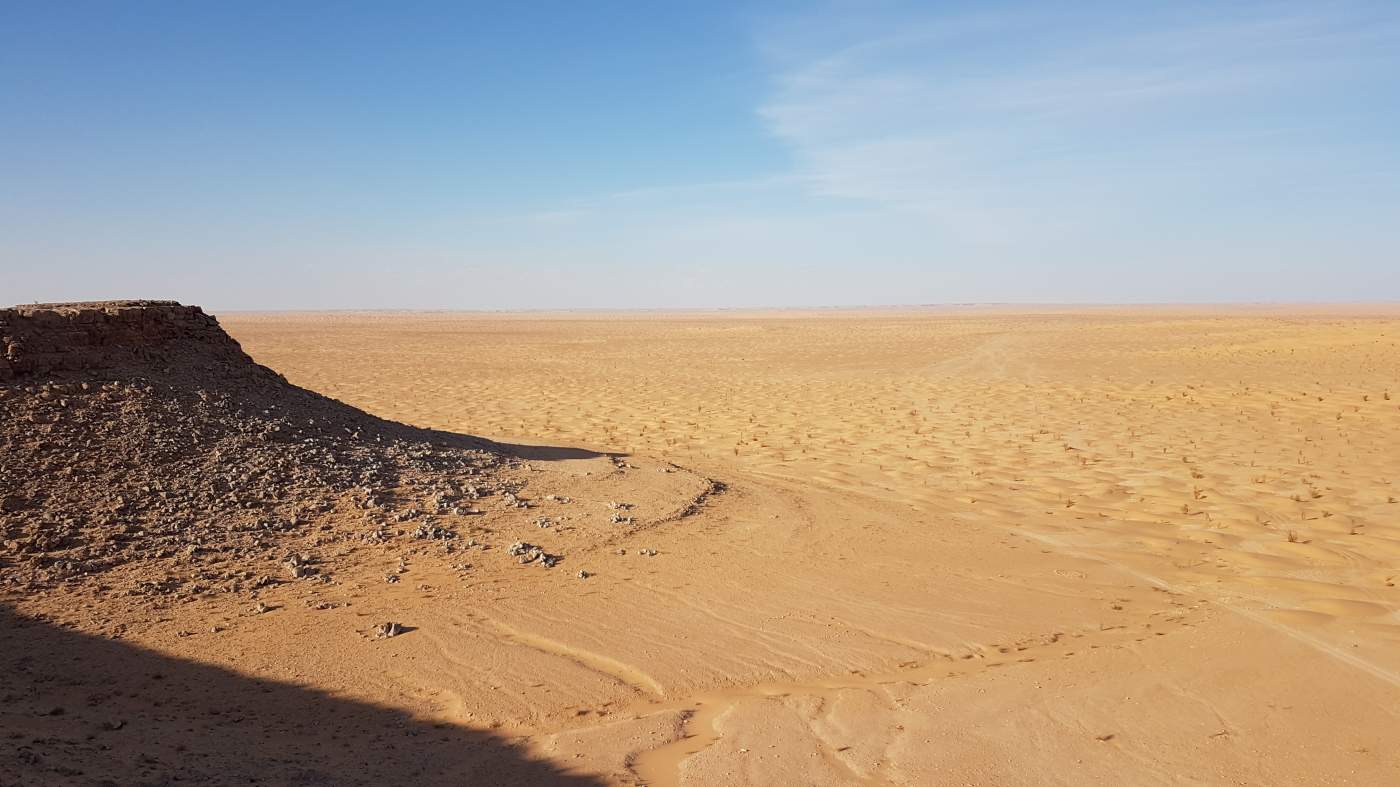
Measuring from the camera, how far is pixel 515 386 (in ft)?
67.8

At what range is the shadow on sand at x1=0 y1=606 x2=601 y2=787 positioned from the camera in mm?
3355

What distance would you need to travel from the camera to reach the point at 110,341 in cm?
771

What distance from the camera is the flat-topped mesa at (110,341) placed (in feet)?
23.4

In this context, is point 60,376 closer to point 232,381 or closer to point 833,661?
point 232,381

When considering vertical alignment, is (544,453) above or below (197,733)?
above

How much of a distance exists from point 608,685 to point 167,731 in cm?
199

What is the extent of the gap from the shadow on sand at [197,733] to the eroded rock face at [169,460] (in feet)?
3.87

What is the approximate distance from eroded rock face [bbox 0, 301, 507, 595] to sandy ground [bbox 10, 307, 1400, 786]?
0.87 meters

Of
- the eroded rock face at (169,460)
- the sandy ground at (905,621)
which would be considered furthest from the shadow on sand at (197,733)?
the eroded rock face at (169,460)

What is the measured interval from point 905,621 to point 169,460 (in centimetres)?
588

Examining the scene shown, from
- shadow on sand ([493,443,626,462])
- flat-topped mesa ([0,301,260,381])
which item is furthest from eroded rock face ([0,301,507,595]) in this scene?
shadow on sand ([493,443,626,462])

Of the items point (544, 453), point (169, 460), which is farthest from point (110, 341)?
point (544, 453)

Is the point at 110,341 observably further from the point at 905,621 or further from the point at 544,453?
the point at 905,621

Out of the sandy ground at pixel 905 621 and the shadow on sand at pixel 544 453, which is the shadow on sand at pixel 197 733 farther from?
the shadow on sand at pixel 544 453
